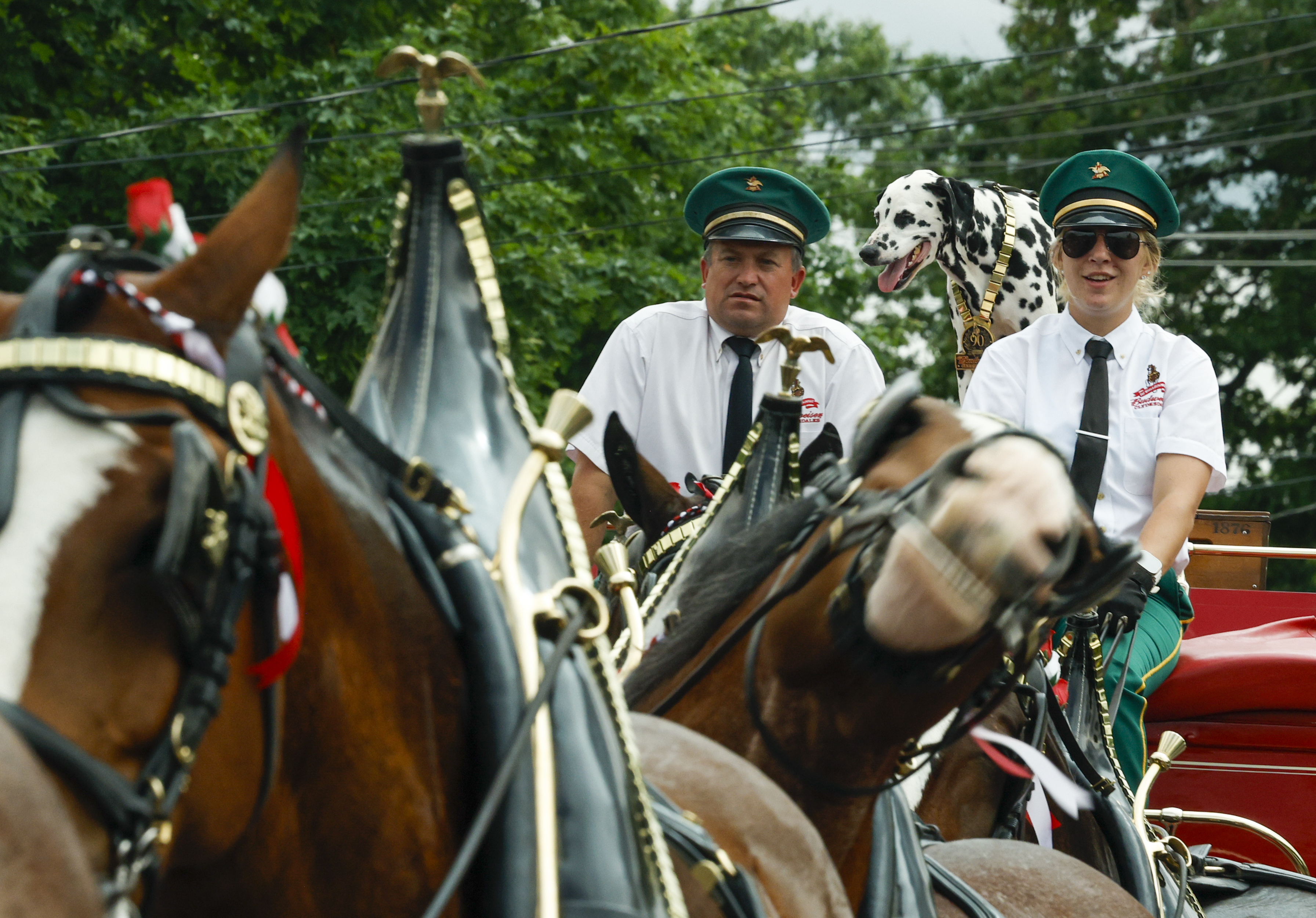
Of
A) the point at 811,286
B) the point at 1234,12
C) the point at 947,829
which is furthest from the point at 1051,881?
the point at 1234,12

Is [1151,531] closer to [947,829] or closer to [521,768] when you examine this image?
[947,829]

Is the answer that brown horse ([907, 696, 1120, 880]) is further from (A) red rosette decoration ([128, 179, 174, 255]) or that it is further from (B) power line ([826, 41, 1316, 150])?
(B) power line ([826, 41, 1316, 150])

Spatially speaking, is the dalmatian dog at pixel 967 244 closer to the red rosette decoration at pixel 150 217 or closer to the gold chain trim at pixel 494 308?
the gold chain trim at pixel 494 308

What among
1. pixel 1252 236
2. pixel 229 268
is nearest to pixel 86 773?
pixel 229 268

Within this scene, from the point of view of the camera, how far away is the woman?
3.82 meters

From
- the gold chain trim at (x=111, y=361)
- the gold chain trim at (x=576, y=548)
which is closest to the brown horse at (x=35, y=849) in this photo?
the gold chain trim at (x=111, y=361)

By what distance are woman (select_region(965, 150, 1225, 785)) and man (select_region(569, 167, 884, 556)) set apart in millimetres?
597

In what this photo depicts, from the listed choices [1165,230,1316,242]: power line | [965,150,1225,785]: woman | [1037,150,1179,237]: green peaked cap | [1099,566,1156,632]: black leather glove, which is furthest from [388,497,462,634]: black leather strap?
[1165,230,1316,242]: power line

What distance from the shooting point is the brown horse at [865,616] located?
1938 mm

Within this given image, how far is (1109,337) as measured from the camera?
4.00 meters

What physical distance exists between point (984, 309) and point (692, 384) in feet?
4.26

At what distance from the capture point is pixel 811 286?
1446 centimetres

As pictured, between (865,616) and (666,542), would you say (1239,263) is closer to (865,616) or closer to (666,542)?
(666,542)

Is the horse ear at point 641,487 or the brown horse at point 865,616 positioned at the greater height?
the horse ear at point 641,487
